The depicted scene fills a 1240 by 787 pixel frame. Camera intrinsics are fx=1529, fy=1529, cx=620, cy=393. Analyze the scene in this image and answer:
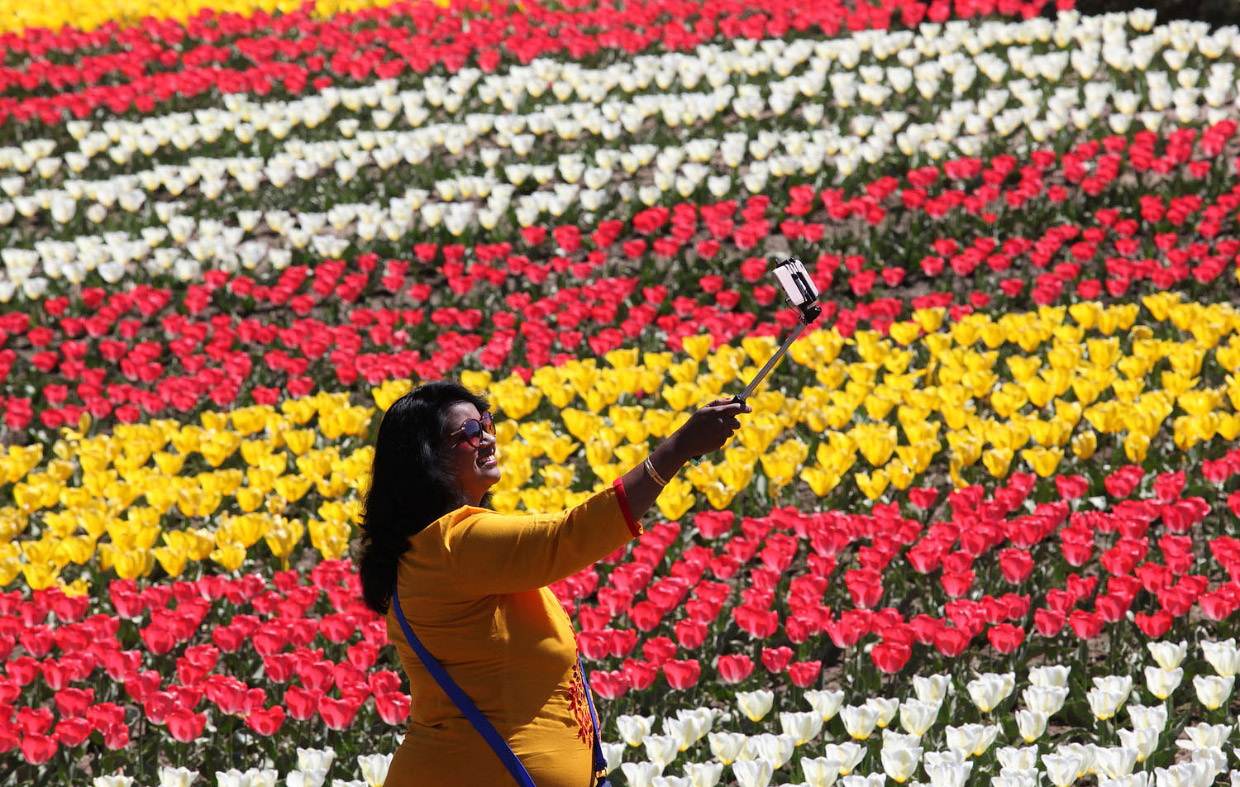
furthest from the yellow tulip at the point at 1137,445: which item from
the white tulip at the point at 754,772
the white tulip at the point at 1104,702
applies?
the white tulip at the point at 754,772

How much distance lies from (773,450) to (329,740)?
95.5 inches

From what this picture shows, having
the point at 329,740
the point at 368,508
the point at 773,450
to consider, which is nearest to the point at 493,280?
the point at 773,450

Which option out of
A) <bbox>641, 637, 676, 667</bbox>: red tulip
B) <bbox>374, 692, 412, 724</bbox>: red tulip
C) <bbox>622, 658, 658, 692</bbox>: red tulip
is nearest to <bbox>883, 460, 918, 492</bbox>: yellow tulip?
<bbox>641, 637, 676, 667</bbox>: red tulip

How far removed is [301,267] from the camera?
27.5 ft

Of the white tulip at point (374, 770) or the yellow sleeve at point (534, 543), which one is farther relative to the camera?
the white tulip at point (374, 770)

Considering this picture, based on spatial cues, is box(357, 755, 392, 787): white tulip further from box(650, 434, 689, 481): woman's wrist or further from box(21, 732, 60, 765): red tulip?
box(650, 434, 689, 481): woman's wrist

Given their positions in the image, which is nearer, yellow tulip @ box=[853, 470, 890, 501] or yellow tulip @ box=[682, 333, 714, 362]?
yellow tulip @ box=[853, 470, 890, 501]

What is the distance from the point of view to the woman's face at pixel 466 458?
111 inches

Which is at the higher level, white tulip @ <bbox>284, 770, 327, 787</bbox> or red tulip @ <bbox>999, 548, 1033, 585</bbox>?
red tulip @ <bbox>999, 548, 1033, 585</bbox>

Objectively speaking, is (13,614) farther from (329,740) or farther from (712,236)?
(712,236)

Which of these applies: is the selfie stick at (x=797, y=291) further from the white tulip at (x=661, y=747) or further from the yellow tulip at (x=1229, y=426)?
the yellow tulip at (x=1229, y=426)

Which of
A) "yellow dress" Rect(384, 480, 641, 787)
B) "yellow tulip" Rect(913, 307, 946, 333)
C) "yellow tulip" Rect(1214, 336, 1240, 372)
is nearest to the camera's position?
"yellow dress" Rect(384, 480, 641, 787)

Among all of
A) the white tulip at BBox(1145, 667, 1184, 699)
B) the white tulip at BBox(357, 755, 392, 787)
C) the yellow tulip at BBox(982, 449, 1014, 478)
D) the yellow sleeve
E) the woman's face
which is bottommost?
the white tulip at BBox(1145, 667, 1184, 699)

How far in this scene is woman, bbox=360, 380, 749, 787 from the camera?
2.54 meters
